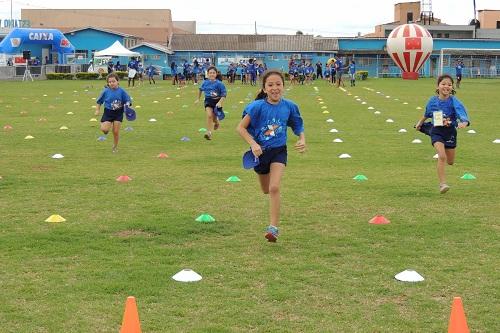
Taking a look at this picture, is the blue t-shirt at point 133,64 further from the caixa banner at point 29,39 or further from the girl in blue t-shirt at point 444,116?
the girl in blue t-shirt at point 444,116

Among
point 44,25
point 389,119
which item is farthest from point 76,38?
point 389,119

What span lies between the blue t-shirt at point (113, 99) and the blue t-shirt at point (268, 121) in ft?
25.0

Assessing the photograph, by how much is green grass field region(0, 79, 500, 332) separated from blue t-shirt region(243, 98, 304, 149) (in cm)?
96

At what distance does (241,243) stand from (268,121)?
4.25ft

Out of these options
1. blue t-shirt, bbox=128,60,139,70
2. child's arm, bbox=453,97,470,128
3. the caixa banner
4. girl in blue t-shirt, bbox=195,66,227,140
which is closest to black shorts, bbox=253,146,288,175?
child's arm, bbox=453,97,470,128

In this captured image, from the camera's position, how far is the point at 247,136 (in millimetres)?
8109

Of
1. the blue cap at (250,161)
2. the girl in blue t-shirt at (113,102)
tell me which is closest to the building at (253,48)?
the girl in blue t-shirt at (113,102)

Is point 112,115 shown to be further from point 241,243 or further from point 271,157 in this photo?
point 241,243

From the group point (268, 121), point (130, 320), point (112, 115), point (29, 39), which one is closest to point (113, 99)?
point (112, 115)

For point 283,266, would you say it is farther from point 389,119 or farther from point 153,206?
point 389,119

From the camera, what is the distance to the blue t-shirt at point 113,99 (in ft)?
50.6

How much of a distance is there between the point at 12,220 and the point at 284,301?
13.4ft

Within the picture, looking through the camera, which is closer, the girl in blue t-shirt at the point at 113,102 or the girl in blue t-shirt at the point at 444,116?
the girl in blue t-shirt at the point at 444,116

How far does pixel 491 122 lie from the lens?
22.8m
